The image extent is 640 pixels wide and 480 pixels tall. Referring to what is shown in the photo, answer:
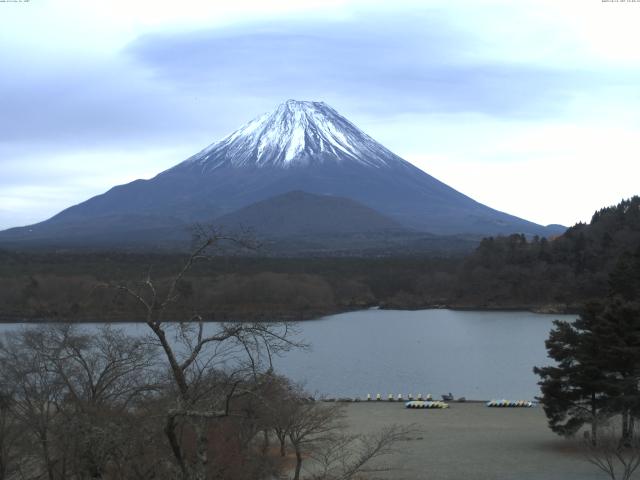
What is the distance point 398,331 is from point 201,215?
302ft

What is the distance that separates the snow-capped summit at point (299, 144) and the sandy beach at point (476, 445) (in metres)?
139

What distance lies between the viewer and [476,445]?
16156 mm

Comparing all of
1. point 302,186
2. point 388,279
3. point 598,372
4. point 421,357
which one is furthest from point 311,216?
point 598,372

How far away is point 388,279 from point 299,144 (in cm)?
9818

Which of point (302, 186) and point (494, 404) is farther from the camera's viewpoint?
point (302, 186)

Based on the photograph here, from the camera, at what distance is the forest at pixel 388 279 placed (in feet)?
173

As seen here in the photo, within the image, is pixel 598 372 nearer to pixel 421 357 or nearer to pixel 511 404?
pixel 511 404

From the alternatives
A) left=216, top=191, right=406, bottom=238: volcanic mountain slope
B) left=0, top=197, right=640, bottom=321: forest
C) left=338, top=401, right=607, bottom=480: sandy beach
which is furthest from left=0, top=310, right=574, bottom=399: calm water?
left=216, top=191, right=406, bottom=238: volcanic mountain slope

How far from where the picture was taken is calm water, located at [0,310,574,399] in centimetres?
2495

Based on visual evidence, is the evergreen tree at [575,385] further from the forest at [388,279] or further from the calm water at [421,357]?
the forest at [388,279]

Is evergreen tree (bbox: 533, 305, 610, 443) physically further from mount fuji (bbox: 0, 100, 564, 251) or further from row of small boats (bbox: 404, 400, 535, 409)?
mount fuji (bbox: 0, 100, 564, 251)

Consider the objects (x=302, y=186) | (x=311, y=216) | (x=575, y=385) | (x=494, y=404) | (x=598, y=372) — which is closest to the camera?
(x=598, y=372)

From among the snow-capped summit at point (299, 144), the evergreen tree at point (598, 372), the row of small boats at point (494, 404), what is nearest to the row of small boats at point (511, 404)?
the row of small boats at point (494, 404)

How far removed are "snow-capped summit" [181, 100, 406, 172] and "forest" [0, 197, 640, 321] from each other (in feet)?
293
